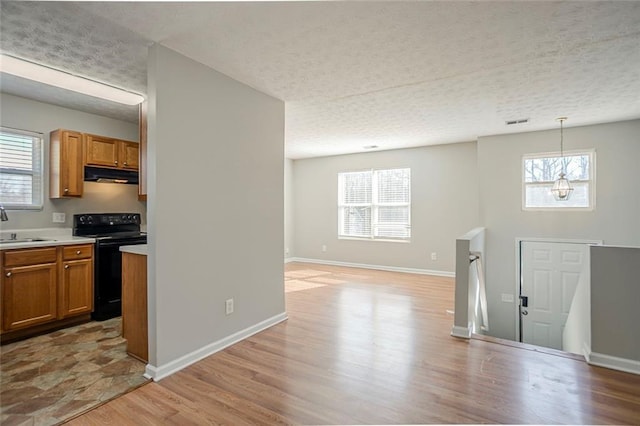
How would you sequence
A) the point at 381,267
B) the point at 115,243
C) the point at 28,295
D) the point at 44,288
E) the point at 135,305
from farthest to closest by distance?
the point at 381,267 < the point at 115,243 < the point at 44,288 < the point at 28,295 < the point at 135,305

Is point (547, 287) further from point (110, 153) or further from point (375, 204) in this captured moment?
point (110, 153)

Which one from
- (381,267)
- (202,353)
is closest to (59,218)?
(202,353)

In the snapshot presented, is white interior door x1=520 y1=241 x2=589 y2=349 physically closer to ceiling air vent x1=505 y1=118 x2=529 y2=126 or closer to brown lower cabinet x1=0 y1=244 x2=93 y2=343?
ceiling air vent x1=505 y1=118 x2=529 y2=126

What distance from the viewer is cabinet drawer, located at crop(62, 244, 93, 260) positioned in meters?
3.22

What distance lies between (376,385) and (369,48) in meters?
2.48

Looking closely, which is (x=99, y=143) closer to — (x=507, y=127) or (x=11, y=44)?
(x=11, y=44)

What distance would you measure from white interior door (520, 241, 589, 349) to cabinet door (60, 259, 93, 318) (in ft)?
20.1

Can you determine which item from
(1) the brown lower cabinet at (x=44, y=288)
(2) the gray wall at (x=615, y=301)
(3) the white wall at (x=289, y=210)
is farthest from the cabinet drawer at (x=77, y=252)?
(2) the gray wall at (x=615, y=301)

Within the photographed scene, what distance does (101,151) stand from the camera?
12.7ft

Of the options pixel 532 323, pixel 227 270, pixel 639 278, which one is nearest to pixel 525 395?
pixel 639 278

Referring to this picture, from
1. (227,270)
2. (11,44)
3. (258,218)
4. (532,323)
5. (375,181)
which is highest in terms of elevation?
(11,44)

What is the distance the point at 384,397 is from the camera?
2.06 meters

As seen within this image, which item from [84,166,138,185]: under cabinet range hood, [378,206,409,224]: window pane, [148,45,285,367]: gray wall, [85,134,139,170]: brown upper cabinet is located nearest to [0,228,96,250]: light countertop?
[84,166,138,185]: under cabinet range hood

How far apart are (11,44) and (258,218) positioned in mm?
2291
